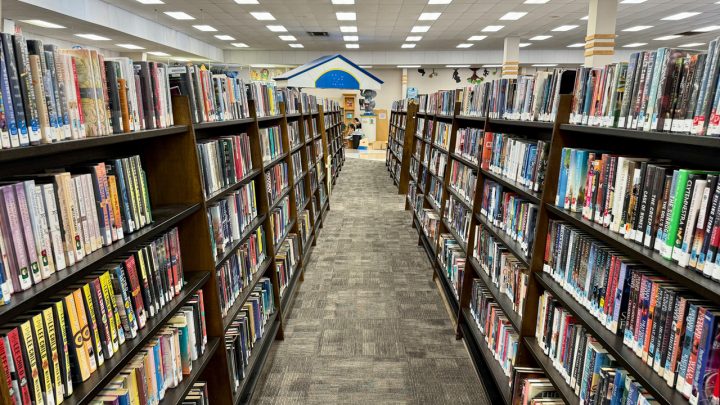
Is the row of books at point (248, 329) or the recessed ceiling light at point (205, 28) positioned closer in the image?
the row of books at point (248, 329)

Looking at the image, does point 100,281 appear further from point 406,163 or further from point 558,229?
point 406,163

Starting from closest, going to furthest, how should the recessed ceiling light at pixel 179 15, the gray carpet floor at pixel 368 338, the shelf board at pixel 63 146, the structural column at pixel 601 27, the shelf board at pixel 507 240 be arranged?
the shelf board at pixel 63 146, the shelf board at pixel 507 240, the gray carpet floor at pixel 368 338, the structural column at pixel 601 27, the recessed ceiling light at pixel 179 15

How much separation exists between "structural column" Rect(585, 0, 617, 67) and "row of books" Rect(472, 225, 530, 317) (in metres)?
6.08

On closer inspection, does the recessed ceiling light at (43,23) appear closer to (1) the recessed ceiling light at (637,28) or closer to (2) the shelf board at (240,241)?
(2) the shelf board at (240,241)

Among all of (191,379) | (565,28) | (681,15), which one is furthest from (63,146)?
(565,28)

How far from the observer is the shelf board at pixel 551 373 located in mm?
1771

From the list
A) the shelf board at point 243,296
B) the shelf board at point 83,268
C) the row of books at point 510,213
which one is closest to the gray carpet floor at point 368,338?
the shelf board at point 243,296

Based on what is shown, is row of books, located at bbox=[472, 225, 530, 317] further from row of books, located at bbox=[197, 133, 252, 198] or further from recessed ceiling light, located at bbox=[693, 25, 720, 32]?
recessed ceiling light, located at bbox=[693, 25, 720, 32]

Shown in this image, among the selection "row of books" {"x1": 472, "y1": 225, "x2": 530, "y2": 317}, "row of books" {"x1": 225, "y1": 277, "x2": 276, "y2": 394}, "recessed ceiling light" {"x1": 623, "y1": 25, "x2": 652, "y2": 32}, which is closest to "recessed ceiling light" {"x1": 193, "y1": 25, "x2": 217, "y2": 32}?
"row of books" {"x1": 225, "y1": 277, "x2": 276, "y2": 394}

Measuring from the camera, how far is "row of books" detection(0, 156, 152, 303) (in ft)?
3.48

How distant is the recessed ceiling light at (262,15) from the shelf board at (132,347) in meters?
8.95

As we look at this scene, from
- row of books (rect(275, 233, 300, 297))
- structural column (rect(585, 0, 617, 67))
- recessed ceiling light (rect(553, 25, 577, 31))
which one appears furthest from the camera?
recessed ceiling light (rect(553, 25, 577, 31))

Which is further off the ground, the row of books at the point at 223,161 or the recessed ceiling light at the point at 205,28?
the recessed ceiling light at the point at 205,28

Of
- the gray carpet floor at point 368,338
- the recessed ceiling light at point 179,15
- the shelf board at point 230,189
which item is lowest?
the gray carpet floor at point 368,338
